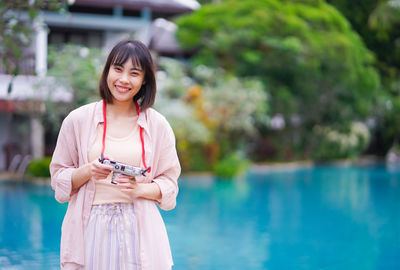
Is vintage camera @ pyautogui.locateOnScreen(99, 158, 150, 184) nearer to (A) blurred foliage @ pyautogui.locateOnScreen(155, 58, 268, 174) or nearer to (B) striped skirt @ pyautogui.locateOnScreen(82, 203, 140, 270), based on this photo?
(B) striped skirt @ pyautogui.locateOnScreen(82, 203, 140, 270)

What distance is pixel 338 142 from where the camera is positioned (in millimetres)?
23422

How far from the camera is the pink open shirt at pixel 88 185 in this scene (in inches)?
82.8

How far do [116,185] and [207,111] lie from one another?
1552cm

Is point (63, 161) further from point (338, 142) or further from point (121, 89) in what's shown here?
point (338, 142)

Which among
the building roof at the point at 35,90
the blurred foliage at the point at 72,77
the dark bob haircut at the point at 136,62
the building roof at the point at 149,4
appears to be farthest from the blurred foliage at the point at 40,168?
the dark bob haircut at the point at 136,62

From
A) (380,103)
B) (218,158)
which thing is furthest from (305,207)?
(380,103)

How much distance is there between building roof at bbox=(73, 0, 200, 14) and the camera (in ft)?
51.6

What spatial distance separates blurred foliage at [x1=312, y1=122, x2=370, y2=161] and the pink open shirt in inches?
867

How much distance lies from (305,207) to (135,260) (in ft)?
29.9

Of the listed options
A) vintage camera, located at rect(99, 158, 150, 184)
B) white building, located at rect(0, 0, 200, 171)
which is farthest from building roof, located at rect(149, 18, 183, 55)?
vintage camera, located at rect(99, 158, 150, 184)

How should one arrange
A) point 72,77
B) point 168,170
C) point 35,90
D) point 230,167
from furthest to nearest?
point 230,167
point 35,90
point 72,77
point 168,170

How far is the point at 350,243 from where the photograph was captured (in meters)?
7.38

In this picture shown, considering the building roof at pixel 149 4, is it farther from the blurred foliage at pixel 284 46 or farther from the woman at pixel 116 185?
the woman at pixel 116 185

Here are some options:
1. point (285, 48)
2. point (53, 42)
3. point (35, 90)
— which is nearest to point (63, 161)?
point (35, 90)
